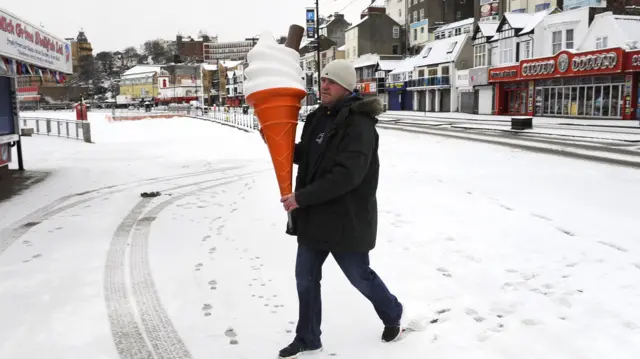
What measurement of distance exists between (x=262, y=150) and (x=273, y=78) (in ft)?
48.8

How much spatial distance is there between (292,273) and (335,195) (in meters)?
2.24

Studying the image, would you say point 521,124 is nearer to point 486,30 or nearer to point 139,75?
point 486,30

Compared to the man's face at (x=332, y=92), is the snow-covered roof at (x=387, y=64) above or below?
above

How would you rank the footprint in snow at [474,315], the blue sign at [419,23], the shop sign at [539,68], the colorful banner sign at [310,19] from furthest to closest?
the blue sign at [419,23] < the colorful banner sign at [310,19] < the shop sign at [539,68] < the footprint in snow at [474,315]

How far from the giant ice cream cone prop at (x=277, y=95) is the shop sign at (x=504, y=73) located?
3933cm

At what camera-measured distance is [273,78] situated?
3398 mm

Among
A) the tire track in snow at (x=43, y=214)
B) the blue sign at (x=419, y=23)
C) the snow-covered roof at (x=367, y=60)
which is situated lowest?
the tire track in snow at (x=43, y=214)

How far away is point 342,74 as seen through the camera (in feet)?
10.5

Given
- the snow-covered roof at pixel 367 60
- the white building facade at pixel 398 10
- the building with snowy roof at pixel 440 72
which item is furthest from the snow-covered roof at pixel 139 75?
the building with snowy roof at pixel 440 72

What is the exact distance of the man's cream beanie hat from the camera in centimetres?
321

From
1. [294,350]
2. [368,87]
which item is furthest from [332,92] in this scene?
[368,87]

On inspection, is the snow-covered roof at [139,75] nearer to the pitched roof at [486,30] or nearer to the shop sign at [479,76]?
the pitched roof at [486,30]

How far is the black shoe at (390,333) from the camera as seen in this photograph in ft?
11.8

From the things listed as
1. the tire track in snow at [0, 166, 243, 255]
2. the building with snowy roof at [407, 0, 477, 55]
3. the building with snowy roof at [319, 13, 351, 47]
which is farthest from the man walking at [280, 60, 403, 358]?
the building with snowy roof at [319, 13, 351, 47]
